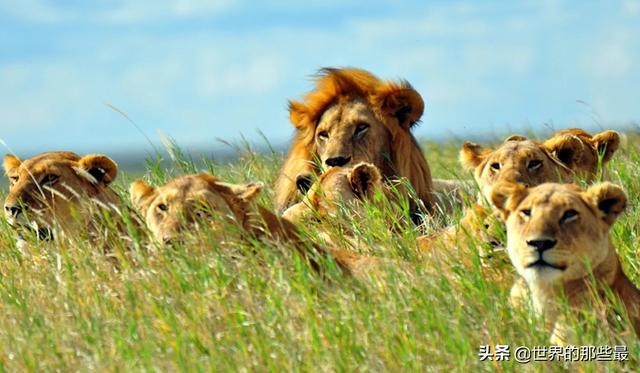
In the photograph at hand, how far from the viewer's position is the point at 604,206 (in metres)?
4.84

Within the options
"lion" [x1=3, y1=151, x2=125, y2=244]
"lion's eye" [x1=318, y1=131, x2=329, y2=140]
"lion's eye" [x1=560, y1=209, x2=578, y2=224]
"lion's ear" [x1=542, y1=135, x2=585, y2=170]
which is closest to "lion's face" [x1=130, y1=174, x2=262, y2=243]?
"lion" [x1=3, y1=151, x2=125, y2=244]

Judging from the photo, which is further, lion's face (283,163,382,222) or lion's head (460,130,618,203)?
lion's face (283,163,382,222)

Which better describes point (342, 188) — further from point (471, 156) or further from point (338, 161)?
point (338, 161)

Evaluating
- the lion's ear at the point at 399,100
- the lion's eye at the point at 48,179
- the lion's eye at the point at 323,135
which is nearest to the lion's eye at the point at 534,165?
the lion's ear at the point at 399,100

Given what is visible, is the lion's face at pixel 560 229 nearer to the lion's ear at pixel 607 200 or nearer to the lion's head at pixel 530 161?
the lion's ear at pixel 607 200

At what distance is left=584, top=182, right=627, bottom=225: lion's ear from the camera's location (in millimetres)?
4809

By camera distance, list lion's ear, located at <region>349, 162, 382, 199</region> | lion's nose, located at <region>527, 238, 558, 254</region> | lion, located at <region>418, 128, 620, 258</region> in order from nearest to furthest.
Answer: lion's nose, located at <region>527, 238, 558, 254</region> → lion, located at <region>418, 128, 620, 258</region> → lion's ear, located at <region>349, 162, 382, 199</region>

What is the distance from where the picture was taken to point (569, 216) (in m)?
4.71

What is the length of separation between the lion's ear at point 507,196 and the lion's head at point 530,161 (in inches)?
48.2

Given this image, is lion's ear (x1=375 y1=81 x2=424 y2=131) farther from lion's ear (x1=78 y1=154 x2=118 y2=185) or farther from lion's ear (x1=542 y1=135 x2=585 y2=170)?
lion's ear (x1=78 y1=154 x2=118 y2=185)

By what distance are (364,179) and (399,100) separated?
4.64ft

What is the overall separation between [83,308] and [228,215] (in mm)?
652

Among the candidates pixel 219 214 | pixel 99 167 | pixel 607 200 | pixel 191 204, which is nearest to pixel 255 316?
pixel 219 214

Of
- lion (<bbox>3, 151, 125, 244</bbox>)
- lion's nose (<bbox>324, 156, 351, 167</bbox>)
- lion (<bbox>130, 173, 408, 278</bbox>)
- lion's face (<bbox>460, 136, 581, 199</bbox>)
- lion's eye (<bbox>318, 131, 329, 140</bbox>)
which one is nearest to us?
lion (<bbox>130, 173, 408, 278</bbox>)
